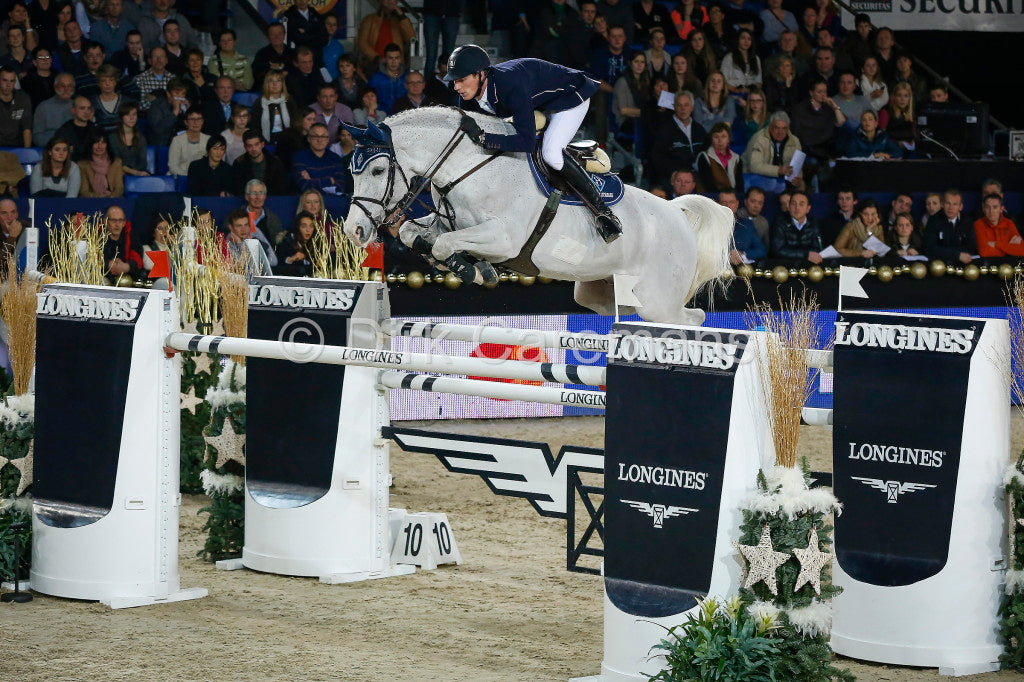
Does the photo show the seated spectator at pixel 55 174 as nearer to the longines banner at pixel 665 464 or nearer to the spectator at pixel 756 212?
Answer: the spectator at pixel 756 212

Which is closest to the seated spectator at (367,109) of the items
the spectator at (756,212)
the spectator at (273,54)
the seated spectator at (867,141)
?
the spectator at (273,54)

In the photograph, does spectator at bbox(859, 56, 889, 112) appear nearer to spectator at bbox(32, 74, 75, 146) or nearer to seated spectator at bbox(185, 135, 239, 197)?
seated spectator at bbox(185, 135, 239, 197)

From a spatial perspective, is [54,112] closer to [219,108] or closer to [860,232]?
[219,108]

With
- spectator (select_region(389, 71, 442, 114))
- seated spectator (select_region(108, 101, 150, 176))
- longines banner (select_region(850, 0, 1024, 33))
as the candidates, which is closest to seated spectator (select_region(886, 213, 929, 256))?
spectator (select_region(389, 71, 442, 114))

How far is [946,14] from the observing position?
13320 millimetres

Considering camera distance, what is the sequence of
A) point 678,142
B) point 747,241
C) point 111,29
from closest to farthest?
point 747,241, point 111,29, point 678,142

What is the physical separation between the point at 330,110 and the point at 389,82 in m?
0.81

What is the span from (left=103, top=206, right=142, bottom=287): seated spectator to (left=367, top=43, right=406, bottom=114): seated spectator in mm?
3010

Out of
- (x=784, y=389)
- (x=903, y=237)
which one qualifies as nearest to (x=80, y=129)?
(x=903, y=237)

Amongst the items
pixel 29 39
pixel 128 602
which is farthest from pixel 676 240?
pixel 29 39

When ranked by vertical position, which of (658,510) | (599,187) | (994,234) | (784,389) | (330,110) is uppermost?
(330,110)

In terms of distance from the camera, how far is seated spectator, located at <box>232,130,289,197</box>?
30.9 ft

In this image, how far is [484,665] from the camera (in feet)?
14.5

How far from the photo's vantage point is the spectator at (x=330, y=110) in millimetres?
10125
